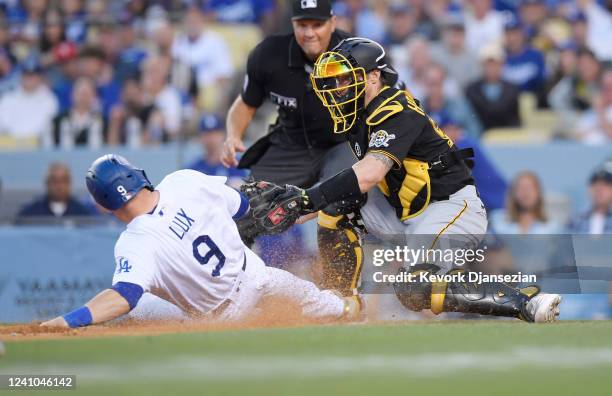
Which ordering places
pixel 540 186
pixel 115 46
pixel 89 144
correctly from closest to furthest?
pixel 540 186, pixel 89 144, pixel 115 46

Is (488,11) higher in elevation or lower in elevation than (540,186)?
higher

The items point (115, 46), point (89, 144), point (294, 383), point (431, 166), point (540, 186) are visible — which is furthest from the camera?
point (115, 46)

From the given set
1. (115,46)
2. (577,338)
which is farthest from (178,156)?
(577,338)

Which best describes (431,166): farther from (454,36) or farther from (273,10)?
(273,10)

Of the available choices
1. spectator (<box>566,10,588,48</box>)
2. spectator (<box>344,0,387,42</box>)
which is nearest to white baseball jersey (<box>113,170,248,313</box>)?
spectator (<box>344,0,387,42</box>)

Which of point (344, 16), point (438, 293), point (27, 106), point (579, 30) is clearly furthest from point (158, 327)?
point (579, 30)
